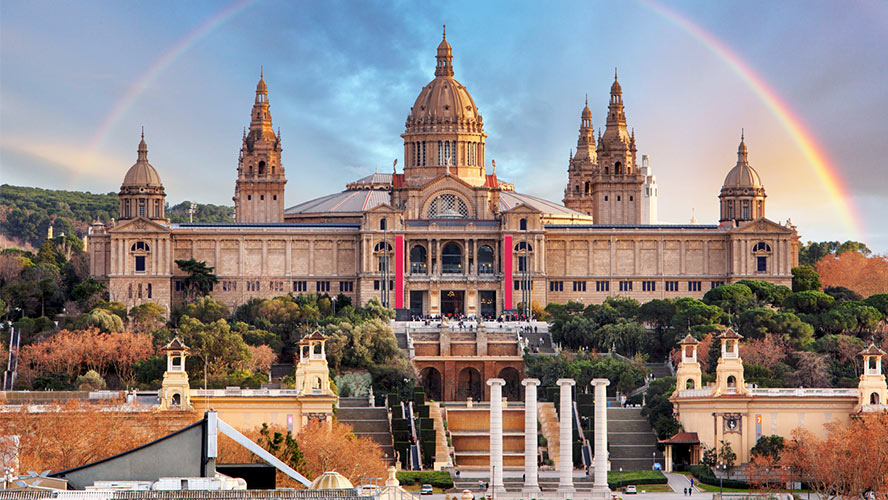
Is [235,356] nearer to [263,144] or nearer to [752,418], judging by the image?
[752,418]

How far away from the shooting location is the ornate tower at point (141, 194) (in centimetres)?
15038

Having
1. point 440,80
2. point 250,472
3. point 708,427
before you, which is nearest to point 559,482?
point 708,427

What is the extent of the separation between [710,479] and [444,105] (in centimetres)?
7393

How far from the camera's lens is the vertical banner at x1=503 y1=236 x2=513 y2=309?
148 m

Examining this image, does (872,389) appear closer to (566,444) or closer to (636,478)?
(636,478)

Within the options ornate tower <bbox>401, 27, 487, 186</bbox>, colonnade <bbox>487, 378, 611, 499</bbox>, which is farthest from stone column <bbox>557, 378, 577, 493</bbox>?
ornate tower <bbox>401, 27, 487, 186</bbox>

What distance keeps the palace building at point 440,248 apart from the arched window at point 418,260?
120 millimetres

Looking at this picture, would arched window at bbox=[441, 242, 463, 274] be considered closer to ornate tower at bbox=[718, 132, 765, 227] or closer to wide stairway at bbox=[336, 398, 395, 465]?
ornate tower at bbox=[718, 132, 765, 227]

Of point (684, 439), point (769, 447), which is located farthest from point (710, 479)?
point (684, 439)

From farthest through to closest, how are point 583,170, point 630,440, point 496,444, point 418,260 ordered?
point 583,170, point 418,260, point 630,440, point 496,444

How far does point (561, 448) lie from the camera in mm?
91438

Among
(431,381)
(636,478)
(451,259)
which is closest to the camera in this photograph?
(636,478)

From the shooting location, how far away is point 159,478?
6088 centimetres

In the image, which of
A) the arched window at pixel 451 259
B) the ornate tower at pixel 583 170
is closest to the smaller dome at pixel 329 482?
the arched window at pixel 451 259
